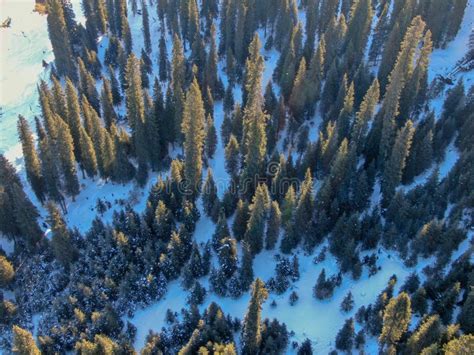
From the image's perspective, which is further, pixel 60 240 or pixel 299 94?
pixel 299 94

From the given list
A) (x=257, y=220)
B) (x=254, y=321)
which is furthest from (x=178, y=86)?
(x=254, y=321)

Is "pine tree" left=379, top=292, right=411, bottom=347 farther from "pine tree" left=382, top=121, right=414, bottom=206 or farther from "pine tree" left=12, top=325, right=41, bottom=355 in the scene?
"pine tree" left=12, top=325, right=41, bottom=355

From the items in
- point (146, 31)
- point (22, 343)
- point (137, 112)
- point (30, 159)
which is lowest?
point (22, 343)

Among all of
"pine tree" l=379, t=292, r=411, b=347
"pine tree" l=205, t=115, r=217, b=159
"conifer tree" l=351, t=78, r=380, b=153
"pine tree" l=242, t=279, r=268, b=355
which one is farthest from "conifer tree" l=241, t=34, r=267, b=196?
"pine tree" l=379, t=292, r=411, b=347

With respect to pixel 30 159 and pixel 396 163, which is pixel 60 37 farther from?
pixel 396 163

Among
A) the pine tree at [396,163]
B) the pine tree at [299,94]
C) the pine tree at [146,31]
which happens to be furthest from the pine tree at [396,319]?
the pine tree at [146,31]
